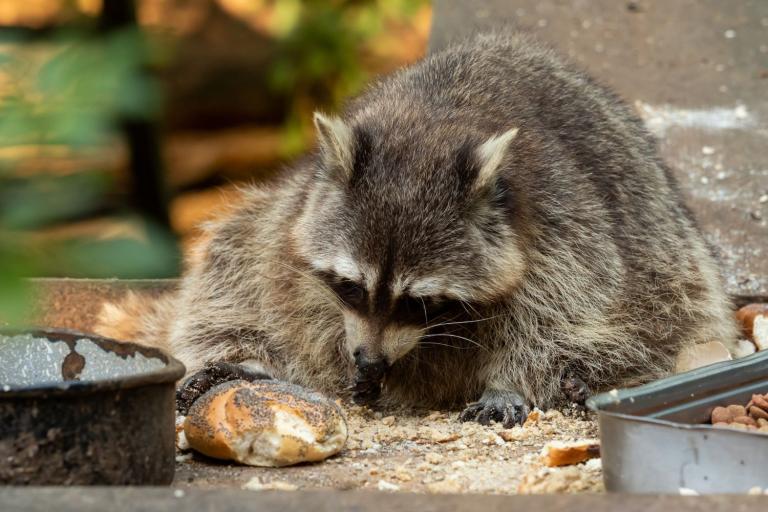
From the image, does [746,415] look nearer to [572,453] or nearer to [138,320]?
[572,453]

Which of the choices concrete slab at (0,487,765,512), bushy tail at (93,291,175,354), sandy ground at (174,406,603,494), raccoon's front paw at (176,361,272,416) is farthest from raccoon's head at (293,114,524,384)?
concrete slab at (0,487,765,512)

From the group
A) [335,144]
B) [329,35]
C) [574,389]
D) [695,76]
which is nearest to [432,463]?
[574,389]

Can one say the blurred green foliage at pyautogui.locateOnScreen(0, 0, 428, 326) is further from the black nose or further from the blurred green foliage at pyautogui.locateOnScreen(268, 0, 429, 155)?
the blurred green foliage at pyautogui.locateOnScreen(268, 0, 429, 155)

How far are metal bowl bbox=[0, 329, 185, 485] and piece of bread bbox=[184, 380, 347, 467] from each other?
389 millimetres

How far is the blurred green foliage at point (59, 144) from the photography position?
4.26 ft

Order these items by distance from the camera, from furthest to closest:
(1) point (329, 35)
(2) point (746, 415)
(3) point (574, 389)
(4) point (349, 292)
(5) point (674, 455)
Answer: (1) point (329, 35)
(3) point (574, 389)
(4) point (349, 292)
(2) point (746, 415)
(5) point (674, 455)

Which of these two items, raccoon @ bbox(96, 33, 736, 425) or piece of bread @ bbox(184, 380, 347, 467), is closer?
piece of bread @ bbox(184, 380, 347, 467)

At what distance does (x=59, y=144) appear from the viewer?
1.35 meters

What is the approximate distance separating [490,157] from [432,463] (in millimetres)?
1171

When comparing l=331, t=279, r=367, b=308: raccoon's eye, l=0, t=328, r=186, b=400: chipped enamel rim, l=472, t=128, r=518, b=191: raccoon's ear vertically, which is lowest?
l=0, t=328, r=186, b=400: chipped enamel rim

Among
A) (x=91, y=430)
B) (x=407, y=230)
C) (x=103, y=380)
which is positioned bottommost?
(x=91, y=430)

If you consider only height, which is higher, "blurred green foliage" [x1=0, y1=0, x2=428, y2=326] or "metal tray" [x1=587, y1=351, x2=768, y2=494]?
"blurred green foliage" [x1=0, y1=0, x2=428, y2=326]

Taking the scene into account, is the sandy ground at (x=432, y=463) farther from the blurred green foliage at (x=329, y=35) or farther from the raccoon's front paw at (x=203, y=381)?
the blurred green foliage at (x=329, y=35)

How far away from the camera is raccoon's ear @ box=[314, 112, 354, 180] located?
4.28 metres
